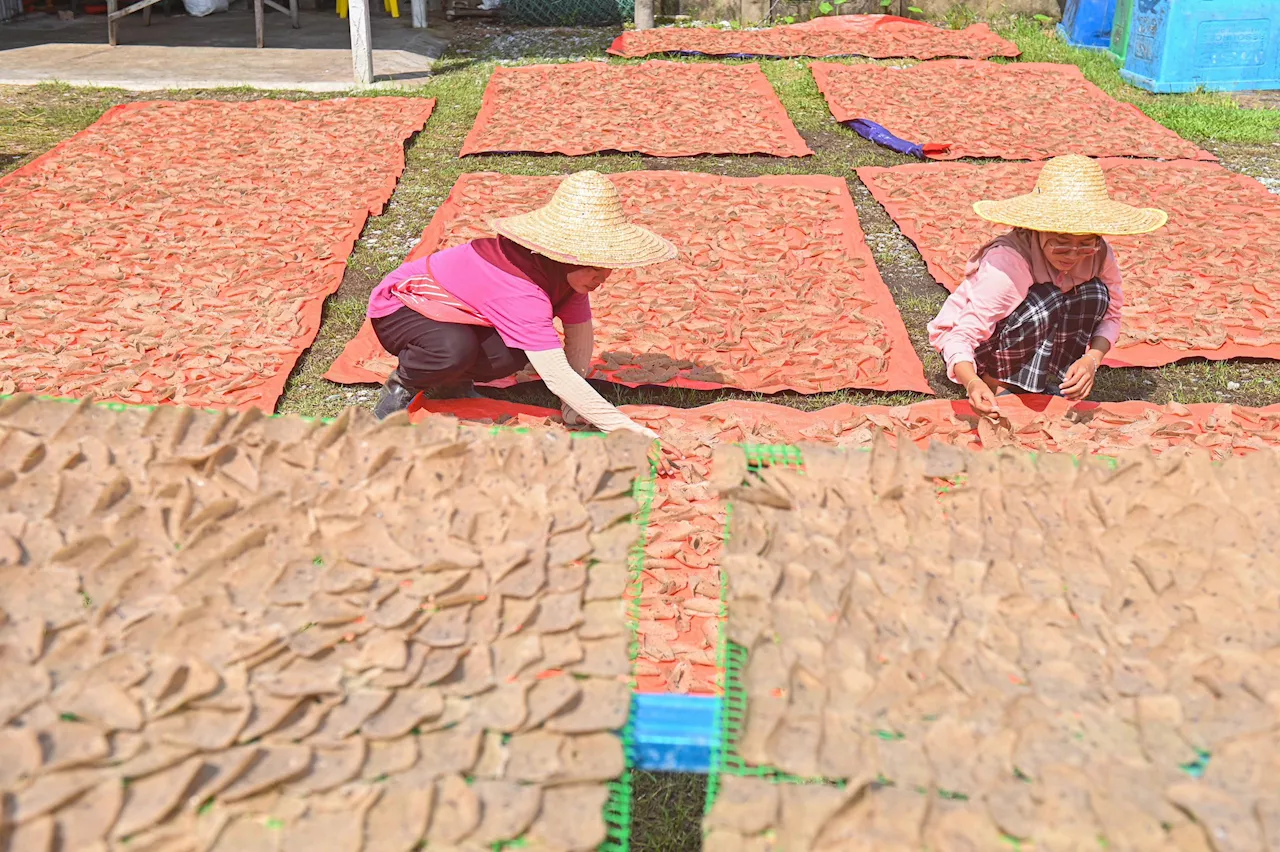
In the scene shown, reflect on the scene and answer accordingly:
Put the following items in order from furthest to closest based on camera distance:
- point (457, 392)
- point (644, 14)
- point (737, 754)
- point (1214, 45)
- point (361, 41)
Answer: point (644, 14) < point (1214, 45) < point (361, 41) < point (457, 392) < point (737, 754)

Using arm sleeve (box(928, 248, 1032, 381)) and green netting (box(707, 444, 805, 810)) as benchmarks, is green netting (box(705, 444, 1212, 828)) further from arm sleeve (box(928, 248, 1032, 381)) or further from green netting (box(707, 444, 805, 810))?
arm sleeve (box(928, 248, 1032, 381))

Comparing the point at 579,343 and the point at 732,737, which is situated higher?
the point at 732,737

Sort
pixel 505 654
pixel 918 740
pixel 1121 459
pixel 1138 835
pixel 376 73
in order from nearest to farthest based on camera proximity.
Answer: pixel 1138 835 < pixel 918 740 < pixel 505 654 < pixel 1121 459 < pixel 376 73

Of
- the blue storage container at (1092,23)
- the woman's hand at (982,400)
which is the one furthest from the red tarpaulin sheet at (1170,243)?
the blue storage container at (1092,23)

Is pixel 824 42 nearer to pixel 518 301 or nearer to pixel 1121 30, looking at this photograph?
pixel 1121 30

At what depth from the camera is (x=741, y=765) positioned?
4.87ft

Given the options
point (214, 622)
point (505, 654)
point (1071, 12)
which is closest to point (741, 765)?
point (505, 654)

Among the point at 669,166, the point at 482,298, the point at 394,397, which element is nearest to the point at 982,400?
the point at 482,298

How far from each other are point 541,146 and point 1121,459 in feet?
16.5

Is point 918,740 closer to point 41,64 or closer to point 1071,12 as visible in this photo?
point 41,64

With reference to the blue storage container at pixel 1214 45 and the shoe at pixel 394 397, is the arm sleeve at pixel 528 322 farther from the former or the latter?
the blue storage container at pixel 1214 45

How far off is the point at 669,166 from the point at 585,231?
3.51 meters

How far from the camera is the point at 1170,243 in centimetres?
511

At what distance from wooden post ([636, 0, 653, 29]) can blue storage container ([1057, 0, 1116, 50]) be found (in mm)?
3788
